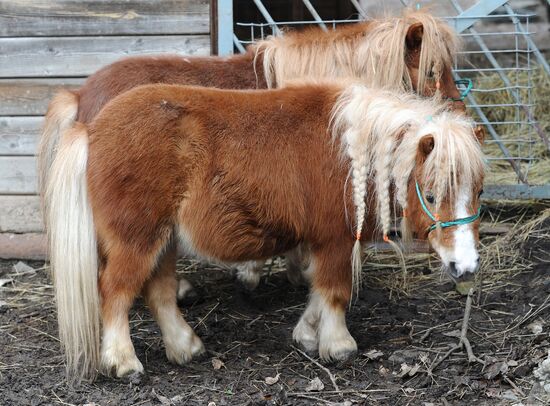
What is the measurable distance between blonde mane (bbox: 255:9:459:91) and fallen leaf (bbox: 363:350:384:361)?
1703 millimetres

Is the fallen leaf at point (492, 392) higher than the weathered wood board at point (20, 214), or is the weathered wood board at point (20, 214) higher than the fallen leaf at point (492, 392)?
the fallen leaf at point (492, 392)

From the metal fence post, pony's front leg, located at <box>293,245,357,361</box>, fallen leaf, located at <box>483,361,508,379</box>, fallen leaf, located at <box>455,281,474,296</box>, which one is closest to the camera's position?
fallen leaf, located at <box>483,361,508,379</box>

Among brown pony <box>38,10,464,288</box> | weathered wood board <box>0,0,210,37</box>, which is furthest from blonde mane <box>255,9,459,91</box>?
weathered wood board <box>0,0,210,37</box>

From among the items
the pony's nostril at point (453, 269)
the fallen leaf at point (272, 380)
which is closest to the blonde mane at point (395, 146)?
the pony's nostril at point (453, 269)

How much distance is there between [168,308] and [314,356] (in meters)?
0.85

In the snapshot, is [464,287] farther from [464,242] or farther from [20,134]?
[20,134]

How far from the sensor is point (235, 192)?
418cm

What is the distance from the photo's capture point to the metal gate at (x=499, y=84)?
5699mm

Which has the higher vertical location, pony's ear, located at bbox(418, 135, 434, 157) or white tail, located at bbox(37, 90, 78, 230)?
pony's ear, located at bbox(418, 135, 434, 157)

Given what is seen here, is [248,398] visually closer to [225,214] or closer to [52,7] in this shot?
[225,214]

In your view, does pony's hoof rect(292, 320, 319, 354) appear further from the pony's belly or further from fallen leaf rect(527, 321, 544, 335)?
fallen leaf rect(527, 321, 544, 335)

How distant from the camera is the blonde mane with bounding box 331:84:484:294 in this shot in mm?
3916

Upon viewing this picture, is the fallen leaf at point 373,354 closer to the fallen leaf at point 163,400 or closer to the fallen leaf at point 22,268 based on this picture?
→ the fallen leaf at point 163,400

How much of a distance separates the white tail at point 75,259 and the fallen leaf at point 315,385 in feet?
3.56
